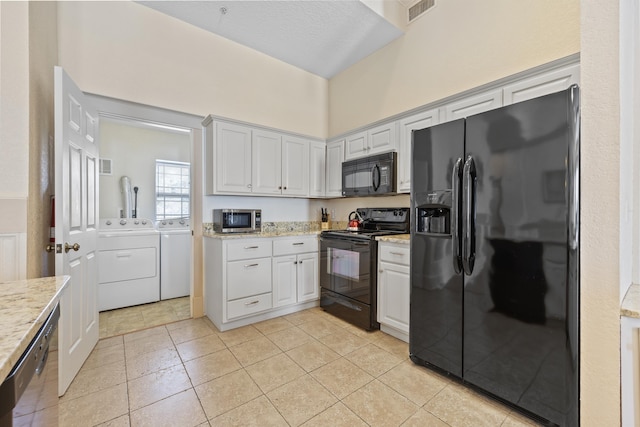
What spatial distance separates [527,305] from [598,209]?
27.6 inches

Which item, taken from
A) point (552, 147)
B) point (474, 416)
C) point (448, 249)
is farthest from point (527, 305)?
A: point (552, 147)

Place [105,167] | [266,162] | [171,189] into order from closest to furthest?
[266,162] < [105,167] < [171,189]

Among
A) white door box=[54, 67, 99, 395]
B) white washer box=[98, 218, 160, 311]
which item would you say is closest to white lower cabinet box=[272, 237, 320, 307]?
white door box=[54, 67, 99, 395]

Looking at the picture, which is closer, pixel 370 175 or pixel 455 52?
pixel 455 52

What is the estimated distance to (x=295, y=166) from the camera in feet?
11.5

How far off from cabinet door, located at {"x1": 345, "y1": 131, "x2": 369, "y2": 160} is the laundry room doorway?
1695 millimetres

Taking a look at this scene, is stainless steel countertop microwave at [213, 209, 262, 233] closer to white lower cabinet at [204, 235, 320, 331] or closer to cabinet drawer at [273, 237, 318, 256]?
white lower cabinet at [204, 235, 320, 331]

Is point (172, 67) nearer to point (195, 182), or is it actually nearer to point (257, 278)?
point (195, 182)

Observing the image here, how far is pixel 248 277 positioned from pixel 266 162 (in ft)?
4.23

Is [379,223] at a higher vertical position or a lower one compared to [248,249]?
higher

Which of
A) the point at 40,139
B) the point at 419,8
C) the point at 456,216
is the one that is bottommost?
the point at 456,216

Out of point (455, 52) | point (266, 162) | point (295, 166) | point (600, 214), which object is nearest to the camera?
point (600, 214)

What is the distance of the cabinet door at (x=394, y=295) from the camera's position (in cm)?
241

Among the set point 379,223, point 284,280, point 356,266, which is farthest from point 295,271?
point 379,223
